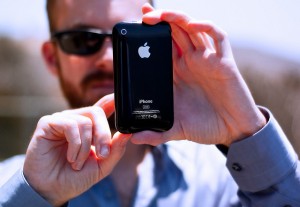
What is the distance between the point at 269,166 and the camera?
188 centimetres

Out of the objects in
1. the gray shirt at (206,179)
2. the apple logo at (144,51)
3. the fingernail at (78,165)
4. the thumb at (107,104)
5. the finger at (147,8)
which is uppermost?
the finger at (147,8)

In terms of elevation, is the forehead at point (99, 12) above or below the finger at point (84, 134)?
above

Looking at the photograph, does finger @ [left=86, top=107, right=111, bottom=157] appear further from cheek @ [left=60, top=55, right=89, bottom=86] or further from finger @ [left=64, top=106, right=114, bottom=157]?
cheek @ [left=60, top=55, right=89, bottom=86]

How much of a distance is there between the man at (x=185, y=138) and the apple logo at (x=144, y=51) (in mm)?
83

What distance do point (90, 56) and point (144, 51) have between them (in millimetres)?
746

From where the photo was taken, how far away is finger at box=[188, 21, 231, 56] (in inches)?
67.4

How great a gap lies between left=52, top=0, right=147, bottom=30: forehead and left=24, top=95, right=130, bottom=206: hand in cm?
74

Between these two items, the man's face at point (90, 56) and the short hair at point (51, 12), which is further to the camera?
the short hair at point (51, 12)

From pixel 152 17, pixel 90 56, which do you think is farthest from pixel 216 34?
pixel 90 56

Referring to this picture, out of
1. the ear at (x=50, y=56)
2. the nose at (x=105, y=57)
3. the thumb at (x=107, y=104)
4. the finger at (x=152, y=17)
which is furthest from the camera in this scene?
the ear at (x=50, y=56)

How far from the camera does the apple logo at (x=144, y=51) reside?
5.59 feet

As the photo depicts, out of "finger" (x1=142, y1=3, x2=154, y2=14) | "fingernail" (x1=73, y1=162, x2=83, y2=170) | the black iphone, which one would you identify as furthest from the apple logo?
"fingernail" (x1=73, y1=162, x2=83, y2=170)

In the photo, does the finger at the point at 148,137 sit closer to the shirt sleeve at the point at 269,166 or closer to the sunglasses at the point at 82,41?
the shirt sleeve at the point at 269,166

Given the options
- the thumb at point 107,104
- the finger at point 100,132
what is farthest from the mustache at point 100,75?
the finger at point 100,132
